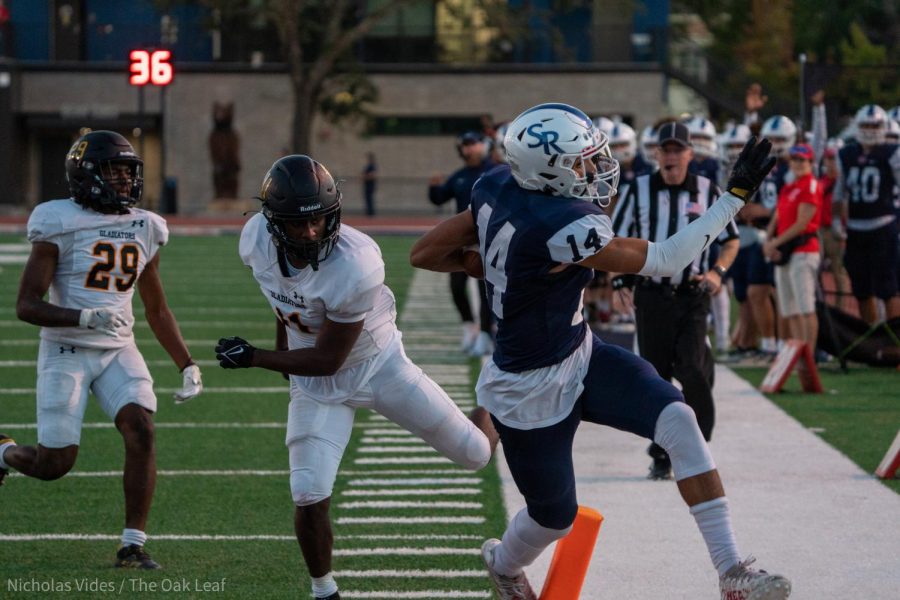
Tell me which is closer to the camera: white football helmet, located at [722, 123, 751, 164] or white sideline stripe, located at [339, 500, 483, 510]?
white sideline stripe, located at [339, 500, 483, 510]

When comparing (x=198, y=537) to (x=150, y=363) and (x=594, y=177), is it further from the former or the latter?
(x=150, y=363)

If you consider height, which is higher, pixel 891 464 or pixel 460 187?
pixel 460 187

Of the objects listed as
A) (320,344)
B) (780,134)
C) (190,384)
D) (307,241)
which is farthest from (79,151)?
(780,134)

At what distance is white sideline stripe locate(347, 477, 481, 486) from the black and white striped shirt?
143 centimetres

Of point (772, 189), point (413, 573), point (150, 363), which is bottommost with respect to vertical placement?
point (150, 363)

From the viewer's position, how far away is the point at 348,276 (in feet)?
16.6

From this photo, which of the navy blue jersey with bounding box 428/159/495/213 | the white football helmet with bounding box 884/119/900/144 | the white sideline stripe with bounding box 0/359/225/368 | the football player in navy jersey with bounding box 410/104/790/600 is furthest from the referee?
the white sideline stripe with bounding box 0/359/225/368

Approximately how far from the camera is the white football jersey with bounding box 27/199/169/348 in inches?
233

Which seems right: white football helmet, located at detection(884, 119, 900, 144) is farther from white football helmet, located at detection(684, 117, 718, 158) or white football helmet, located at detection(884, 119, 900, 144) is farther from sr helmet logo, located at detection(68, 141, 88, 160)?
sr helmet logo, located at detection(68, 141, 88, 160)

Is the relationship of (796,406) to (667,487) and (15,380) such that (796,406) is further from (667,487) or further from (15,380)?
(15,380)

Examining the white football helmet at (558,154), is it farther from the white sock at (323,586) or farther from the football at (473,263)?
the white sock at (323,586)

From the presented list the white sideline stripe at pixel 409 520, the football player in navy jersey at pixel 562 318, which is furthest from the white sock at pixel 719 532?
the white sideline stripe at pixel 409 520

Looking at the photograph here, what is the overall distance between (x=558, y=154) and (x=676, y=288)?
2853 mm

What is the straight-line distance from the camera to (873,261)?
1205 cm
